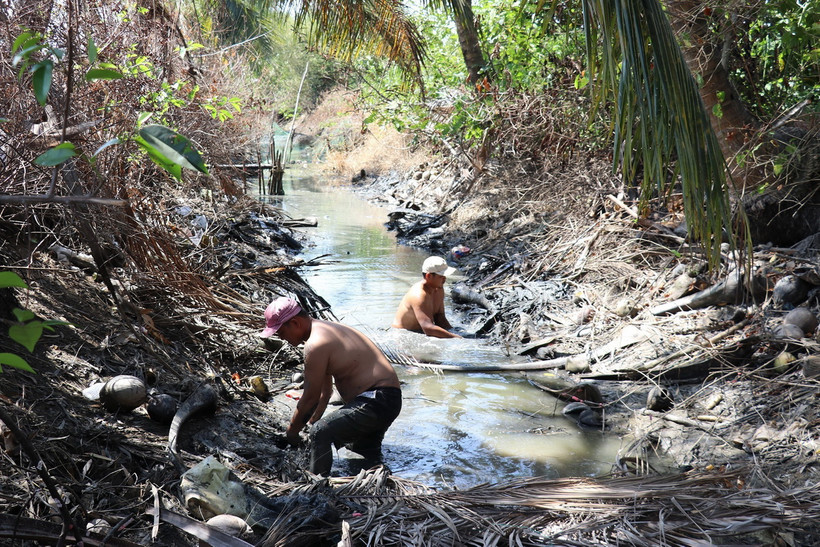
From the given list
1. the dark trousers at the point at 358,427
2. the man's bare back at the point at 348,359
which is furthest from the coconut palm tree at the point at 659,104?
the dark trousers at the point at 358,427

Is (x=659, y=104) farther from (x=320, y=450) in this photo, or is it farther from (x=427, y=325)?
(x=427, y=325)

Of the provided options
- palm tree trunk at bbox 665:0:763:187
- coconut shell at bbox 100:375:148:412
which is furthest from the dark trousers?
palm tree trunk at bbox 665:0:763:187

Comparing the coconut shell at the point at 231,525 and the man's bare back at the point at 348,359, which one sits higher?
the man's bare back at the point at 348,359

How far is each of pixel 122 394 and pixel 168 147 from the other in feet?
10.4

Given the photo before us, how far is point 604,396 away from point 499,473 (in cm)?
170

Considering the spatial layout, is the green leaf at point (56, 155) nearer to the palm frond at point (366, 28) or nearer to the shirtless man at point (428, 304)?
the shirtless man at point (428, 304)

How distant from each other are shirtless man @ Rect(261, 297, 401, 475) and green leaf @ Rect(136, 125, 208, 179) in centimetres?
300

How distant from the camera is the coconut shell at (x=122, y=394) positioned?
4391mm

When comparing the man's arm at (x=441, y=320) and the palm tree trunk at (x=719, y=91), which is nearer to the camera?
the palm tree trunk at (x=719, y=91)

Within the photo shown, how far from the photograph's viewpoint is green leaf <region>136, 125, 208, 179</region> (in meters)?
1.68

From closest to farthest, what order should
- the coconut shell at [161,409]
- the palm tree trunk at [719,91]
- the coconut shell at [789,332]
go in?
the coconut shell at [161,409] → the coconut shell at [789,332] → the palm tree trunk at [719,91]

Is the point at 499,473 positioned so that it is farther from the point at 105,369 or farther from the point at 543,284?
the point at 543,284

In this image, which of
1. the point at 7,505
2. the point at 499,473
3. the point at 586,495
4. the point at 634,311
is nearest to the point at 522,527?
the point at 586,495

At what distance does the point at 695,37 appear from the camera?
7.38m
